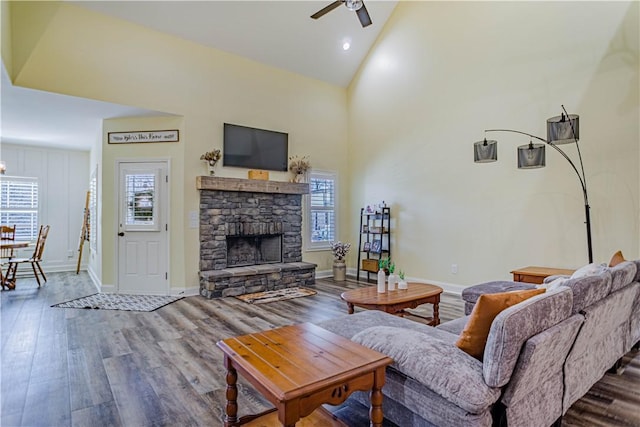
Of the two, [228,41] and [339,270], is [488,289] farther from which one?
[228,41]

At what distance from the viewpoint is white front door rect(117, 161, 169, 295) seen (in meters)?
5.60

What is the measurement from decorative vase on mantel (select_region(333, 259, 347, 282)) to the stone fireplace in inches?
24.7

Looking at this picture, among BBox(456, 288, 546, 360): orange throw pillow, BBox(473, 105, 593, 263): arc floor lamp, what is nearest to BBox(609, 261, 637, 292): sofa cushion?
BBox(456, 288, 546, 360): orange throw pillow

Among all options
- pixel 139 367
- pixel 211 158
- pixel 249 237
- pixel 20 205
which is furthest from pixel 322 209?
pixel 20 205

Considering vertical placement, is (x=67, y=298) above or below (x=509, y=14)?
below

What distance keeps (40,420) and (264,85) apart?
5.65m

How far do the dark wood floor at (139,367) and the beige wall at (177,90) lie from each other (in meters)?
1.46

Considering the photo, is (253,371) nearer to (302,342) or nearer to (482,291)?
(302,342)

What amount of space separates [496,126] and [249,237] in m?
4.35

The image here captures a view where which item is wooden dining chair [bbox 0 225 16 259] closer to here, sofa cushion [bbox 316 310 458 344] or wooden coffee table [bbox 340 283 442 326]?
wooden coffee table [bbox 340 283 442 326]

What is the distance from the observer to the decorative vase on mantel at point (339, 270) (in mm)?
6816

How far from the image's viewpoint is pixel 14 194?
7.16 metres

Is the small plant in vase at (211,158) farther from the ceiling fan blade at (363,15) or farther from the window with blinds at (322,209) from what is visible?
the ceiling fan blade at (363,15)

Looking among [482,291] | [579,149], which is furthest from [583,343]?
[579,149]
